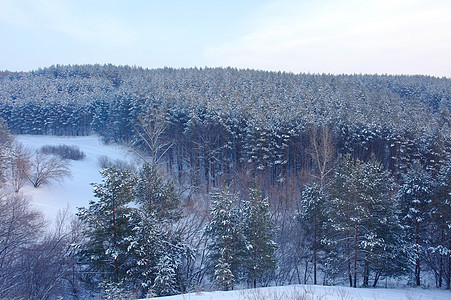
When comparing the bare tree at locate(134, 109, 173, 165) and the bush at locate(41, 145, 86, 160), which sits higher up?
the bare tree at locate(134, 109, 173, 165)

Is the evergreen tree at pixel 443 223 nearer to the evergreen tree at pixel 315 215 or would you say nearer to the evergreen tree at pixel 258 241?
the evergreen tree at pixel 315 215

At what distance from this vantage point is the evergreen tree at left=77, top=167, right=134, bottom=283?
14613mm

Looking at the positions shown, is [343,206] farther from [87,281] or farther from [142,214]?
[87,281]

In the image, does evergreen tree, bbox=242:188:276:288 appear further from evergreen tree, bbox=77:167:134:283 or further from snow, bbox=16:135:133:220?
snow, bbox=16:135:133:220

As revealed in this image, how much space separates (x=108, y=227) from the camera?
587 inches

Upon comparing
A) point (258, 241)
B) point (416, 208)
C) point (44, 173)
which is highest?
point (44, 173)

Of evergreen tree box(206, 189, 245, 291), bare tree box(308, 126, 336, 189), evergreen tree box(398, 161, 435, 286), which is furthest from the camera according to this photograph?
bare tree box(308, 126, 336, 189)

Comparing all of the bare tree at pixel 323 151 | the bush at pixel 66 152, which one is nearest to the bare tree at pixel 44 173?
the bush at pixel 66 152

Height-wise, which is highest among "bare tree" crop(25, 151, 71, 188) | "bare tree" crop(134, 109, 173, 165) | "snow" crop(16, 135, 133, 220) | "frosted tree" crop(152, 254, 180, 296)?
"bare tree" crop(134, 109, 173, 165)

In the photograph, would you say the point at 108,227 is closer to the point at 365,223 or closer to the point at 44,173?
the point at 365,223

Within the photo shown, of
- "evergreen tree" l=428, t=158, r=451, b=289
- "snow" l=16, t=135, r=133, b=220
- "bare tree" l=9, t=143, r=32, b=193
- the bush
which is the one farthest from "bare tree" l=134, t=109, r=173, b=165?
"evergreen tree" l=428, t=158, r=451, b=289

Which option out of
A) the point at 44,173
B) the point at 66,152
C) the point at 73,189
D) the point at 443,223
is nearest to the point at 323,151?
the point at 443,223

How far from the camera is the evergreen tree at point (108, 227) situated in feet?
47.9

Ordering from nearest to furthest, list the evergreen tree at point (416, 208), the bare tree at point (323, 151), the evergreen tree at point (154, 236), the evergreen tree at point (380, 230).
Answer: the evergreen tree at point (154, 236) → the evergreen tree at point (380, 230) → the evergreen tree at point (416, 208) → the bare tree at point (323, 151)
